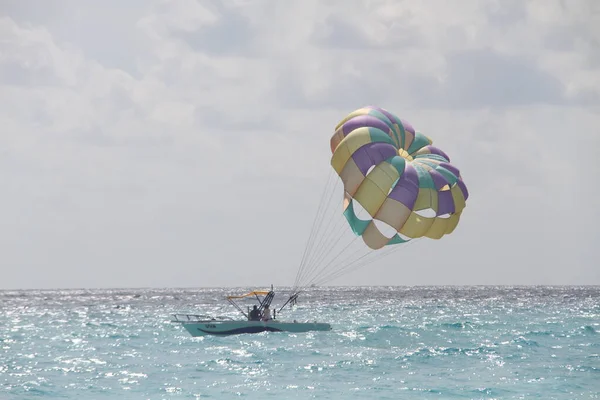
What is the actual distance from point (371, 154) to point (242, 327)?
10823 millimetres

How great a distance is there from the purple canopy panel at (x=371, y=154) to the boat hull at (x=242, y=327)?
913cm

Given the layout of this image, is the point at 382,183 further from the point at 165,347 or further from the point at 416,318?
the point at 416,318

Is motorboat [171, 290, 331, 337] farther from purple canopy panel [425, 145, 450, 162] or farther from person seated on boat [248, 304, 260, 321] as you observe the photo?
purple canopy panel [425, 145, 450, 162]

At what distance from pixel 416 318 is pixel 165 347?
28.1m

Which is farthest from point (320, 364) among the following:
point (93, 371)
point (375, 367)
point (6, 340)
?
point (6, 340)

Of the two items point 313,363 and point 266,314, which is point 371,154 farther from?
point 266,314

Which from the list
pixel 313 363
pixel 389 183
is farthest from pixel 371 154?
pixel 313 363

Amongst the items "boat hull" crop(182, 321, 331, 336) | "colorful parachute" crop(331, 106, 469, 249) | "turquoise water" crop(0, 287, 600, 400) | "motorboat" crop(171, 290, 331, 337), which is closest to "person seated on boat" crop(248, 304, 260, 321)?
"motorboat" crop(171, 290, 331, 337)

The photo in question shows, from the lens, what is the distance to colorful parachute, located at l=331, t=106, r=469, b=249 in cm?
3809

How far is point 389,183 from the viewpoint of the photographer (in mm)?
38000

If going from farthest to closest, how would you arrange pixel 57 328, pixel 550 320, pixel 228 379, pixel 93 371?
pixel 550 320, pixel 57 328, pixel 93 371, pixel 228 379

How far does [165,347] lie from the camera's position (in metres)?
45.2

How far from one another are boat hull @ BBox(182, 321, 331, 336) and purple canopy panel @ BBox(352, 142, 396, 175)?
9.13 meters

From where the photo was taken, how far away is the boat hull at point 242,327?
43750 millimetres
